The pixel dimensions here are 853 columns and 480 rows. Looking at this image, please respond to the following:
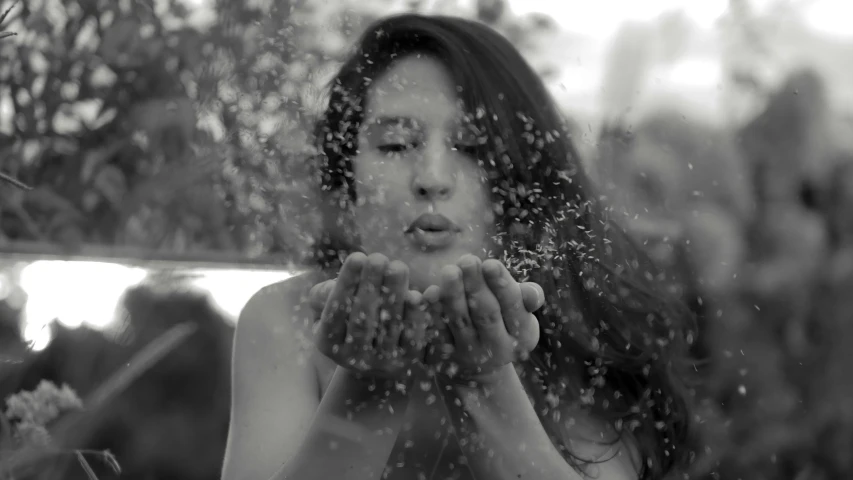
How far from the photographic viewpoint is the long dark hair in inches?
51.7

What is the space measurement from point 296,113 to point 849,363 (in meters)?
1.49

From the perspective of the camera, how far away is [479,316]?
2.30ft

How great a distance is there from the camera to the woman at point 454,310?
734mm

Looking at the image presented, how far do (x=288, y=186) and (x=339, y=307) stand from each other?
0.99 meters

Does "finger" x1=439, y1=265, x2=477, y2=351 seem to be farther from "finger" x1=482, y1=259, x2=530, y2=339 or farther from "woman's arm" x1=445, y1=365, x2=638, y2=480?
"woman's arm" x1=445, y1=365, x2=638, y2=480

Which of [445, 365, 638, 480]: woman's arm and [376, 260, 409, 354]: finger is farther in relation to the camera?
[445, 365, 638, 480]: woman's arm

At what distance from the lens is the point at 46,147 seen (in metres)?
1.30

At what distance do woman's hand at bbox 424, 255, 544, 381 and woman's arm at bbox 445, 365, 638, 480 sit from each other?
9 cm

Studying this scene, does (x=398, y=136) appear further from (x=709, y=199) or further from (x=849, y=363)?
(x=849, y=363)

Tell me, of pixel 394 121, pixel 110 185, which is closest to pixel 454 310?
pixel 394 121

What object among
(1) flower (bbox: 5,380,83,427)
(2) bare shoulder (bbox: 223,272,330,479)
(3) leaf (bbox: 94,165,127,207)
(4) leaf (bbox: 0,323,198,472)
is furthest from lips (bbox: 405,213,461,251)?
(4) leaf (bbox: 0,323,198,472)

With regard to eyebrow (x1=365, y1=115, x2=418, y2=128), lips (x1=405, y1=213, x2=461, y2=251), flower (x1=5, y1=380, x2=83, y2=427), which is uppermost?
flower (x1=5, y1=380, x2=83, y2=427)

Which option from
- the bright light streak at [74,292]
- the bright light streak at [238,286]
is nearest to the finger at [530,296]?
the bright light streak at [74,292]

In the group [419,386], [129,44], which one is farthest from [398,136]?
[129,44]
